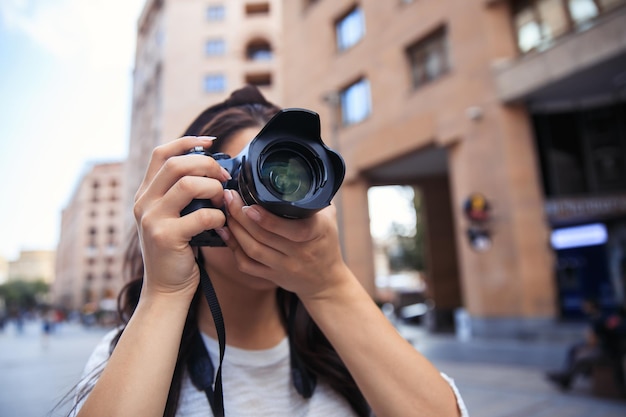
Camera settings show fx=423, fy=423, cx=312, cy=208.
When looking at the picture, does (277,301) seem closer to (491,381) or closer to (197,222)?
(197,222)

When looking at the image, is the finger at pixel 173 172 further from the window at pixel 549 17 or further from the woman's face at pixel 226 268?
the window at pixel 549 17

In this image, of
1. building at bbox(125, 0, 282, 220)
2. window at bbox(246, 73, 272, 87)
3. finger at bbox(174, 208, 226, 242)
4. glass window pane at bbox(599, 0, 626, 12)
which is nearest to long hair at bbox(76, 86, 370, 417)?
finger at bbox(174, 208, 226, 242)

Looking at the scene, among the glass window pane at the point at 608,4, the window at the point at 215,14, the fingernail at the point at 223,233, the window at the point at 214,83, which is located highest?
the window at the point at 215,14

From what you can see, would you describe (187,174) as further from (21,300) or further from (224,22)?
(21,300)

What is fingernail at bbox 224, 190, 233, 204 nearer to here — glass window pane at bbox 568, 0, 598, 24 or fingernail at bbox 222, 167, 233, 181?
fingernail at bbox 222, 167, 233, 181

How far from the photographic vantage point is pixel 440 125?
11.1 metres

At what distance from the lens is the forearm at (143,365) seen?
2.32 feet

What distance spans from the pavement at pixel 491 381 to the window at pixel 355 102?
7264 millimetres

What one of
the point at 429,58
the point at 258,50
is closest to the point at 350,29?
the point at 429,58

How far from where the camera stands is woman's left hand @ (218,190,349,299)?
0.80 meters

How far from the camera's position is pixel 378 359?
2.81 feet

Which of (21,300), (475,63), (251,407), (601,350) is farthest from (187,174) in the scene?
(21,300)

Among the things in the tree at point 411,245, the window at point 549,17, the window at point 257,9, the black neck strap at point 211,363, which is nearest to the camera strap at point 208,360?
the black neck strap at point 211,363

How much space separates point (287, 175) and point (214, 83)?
99.5 feet
